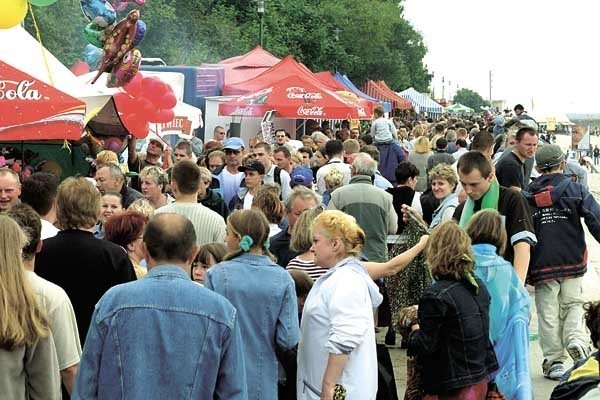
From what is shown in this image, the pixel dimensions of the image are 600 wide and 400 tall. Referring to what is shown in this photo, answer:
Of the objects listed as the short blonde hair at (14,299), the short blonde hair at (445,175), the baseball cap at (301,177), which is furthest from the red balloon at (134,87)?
the short blonde hair at (14,299)

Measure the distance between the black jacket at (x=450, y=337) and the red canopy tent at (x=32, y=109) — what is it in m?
4.56

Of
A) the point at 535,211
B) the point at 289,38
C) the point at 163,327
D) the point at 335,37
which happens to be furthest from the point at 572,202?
the point at 335,37

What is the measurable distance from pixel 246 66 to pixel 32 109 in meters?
17.9

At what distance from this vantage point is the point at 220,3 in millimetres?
46688

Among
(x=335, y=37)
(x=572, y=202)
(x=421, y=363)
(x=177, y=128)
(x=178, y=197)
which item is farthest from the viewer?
(x=335, y=37)

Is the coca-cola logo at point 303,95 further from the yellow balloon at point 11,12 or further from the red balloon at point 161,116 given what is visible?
the yellow balloon at point 11,12

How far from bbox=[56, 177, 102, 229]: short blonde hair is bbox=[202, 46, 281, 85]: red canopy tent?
19092mm

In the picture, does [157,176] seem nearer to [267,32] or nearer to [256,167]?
[256,167]

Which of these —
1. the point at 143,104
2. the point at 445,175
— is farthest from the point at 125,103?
the point at 445,175

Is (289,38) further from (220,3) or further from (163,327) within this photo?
(163,327)

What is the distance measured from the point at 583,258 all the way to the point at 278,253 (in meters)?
2.80

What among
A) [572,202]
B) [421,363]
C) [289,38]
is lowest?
[421,363]

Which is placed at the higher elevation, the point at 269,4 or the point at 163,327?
the point at 269,4

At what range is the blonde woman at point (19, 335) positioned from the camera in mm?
4223
